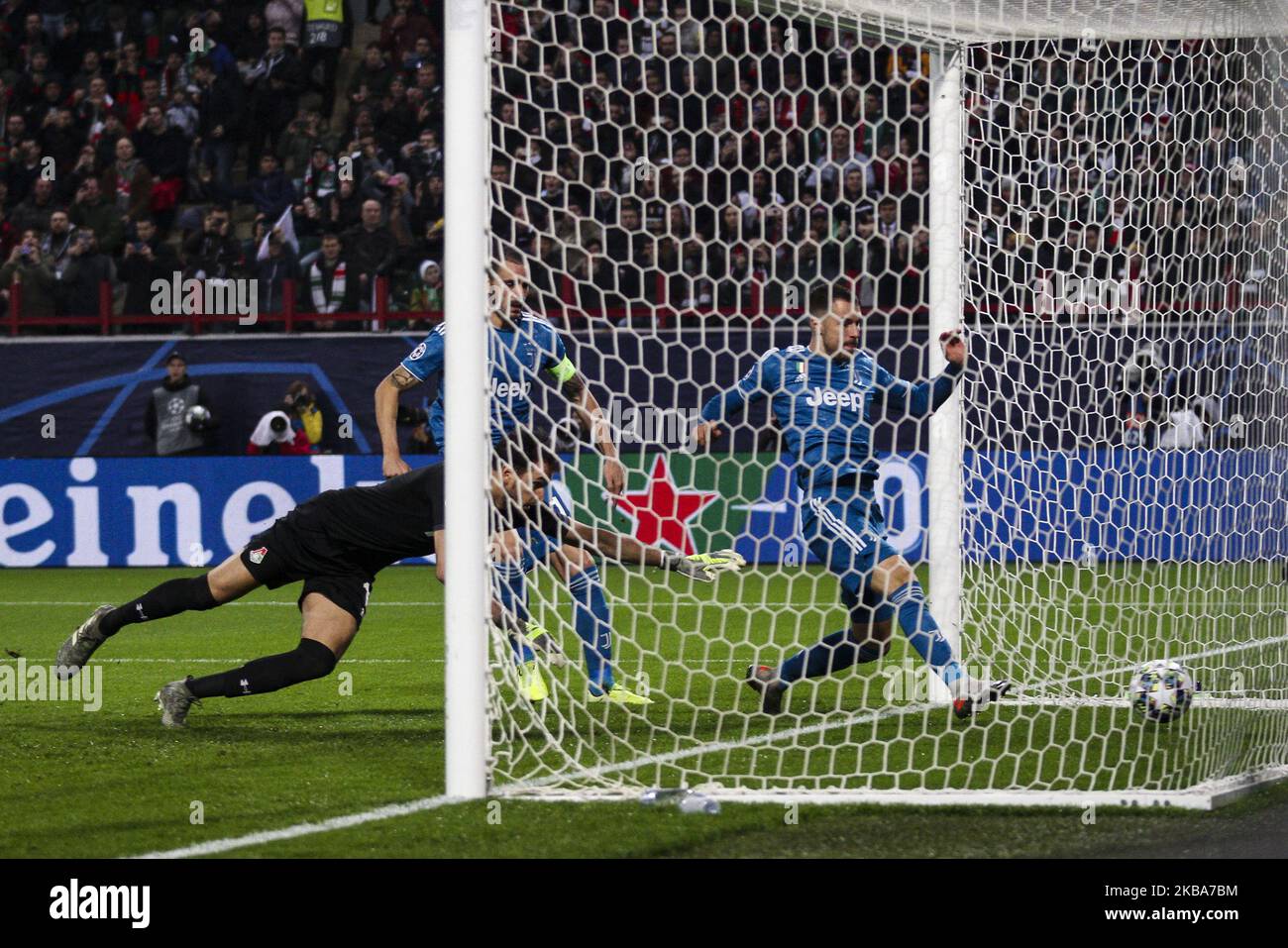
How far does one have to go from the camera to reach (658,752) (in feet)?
19.7

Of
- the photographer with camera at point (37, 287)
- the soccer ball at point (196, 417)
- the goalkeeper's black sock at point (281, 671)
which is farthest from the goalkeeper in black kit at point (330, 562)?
the photographer with camera at point (37, 287)

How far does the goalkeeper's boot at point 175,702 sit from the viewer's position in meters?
6.70

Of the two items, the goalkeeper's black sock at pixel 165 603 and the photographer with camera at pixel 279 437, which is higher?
the goalkeeper's black sock at pixel 165 603

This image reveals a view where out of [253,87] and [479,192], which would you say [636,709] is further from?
[253,87]

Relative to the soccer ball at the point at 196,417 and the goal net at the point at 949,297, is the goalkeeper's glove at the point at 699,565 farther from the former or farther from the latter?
the soccer ball at the point at 196,417

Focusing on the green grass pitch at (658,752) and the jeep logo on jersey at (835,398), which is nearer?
the green grass pitch at (658,752)

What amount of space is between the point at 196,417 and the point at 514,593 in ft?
33.1

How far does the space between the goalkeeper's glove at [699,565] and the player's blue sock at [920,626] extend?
653 millimetres

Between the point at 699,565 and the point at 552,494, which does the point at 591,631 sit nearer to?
the point at 552,494

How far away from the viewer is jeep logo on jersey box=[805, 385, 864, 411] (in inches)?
259

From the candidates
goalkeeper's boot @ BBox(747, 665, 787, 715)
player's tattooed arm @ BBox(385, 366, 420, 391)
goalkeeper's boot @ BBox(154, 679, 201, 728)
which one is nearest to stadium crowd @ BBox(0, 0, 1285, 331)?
player's tattooed arm @ BBox(385, 366, 420, 391)

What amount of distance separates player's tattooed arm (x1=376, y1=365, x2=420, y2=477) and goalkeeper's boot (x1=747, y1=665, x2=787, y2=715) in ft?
5.49

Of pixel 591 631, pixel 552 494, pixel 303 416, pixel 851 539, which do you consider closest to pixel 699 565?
pixel 851 539

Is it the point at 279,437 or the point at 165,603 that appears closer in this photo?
the point at 165,603
